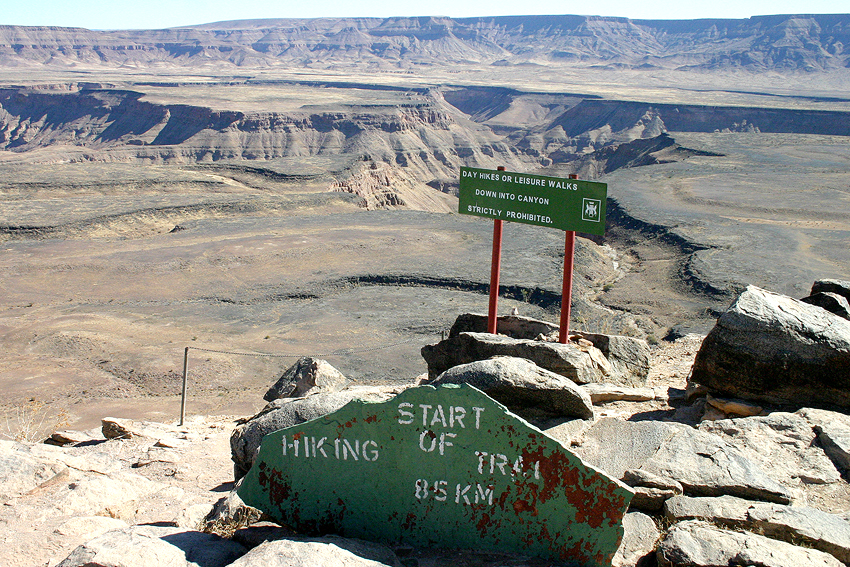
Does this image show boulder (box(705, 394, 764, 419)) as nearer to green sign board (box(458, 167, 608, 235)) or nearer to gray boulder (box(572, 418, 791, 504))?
gray boulder (box(572, 418, 791, 504))

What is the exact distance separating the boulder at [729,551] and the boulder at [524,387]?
241 cm

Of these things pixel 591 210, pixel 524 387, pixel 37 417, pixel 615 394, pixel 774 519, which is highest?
pixel 591 210

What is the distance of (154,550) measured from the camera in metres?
4.77

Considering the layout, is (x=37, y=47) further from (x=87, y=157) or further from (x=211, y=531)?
(x=211, y=531)

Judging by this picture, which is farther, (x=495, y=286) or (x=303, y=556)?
(x=495, y=286)

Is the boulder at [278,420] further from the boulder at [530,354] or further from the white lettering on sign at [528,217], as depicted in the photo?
the white lettering on sign at [528,217]

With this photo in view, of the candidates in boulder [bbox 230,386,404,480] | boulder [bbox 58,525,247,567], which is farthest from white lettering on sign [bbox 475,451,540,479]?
boulder [bbox 230,386,404,480]

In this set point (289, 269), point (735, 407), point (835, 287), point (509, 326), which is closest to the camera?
point (735, 407)

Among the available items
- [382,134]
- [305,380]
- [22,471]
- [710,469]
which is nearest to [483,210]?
[305,380]

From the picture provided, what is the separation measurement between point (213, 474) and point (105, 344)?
14.9 m

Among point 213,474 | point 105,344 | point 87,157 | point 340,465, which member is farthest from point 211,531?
point 87,157

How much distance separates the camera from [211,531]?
233 inches

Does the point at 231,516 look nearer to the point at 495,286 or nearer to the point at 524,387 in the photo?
the point at 524,387

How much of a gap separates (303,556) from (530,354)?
17.6 feet
